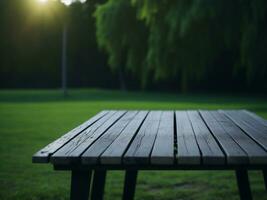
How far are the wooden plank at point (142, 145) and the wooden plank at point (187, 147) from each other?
131 millimetres

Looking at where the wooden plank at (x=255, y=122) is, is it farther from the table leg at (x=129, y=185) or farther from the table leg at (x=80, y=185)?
the table leg at (x=80, y=185)

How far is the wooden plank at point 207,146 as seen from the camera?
1.98m

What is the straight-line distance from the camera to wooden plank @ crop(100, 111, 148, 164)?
2004mm

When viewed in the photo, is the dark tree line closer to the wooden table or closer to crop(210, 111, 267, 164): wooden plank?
crop(210, 111, 267, 164): wooden plank

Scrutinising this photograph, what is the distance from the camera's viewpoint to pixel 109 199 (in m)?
4.05

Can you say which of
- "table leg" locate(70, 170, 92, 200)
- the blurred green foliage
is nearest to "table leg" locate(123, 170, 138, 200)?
"table leg" locate(70, 170, 92, 200)

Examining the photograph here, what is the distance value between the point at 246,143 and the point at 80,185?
2.68 ft

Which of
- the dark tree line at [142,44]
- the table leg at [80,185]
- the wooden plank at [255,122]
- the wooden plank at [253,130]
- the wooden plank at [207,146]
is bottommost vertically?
the table leg at [80,185]

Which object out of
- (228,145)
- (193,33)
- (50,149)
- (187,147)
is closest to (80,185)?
(50,149)

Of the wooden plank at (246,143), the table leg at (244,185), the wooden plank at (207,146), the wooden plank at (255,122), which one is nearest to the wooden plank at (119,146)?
the wooden plank at (207,146)

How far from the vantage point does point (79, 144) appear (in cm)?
238

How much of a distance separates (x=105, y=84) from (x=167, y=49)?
19.7 m

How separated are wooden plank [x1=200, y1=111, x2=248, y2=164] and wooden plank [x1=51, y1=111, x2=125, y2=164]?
2.04ft

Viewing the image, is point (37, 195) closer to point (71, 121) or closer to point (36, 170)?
point (36, 170)
